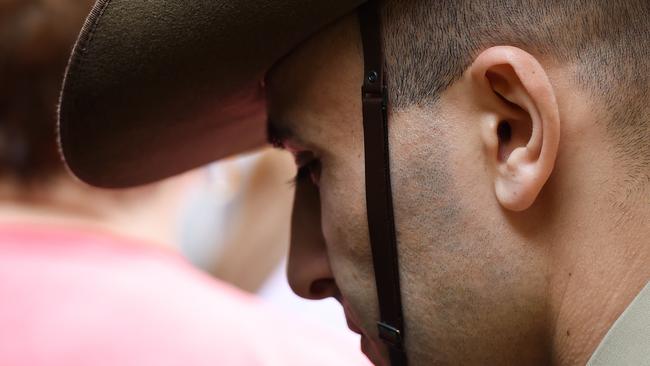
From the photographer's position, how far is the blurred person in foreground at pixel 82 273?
173 cm

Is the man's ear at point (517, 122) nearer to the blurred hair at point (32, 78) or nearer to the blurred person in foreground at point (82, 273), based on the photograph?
the blurred person in foreground at point (82, 273)

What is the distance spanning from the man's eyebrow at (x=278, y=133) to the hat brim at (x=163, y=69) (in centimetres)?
5

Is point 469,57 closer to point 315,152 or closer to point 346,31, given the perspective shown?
point 346,31

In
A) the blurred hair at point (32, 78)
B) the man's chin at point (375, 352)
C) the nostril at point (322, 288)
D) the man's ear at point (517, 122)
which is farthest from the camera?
the blurred hair at point (32, 78)

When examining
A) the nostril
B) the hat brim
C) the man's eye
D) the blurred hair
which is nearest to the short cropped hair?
the hat brim

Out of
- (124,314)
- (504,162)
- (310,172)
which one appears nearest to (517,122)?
(504,162)

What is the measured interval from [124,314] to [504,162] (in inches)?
34.7

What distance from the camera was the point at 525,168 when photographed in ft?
3.87

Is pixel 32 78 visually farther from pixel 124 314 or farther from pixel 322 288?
pixel 322 288

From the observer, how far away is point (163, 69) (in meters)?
1.29

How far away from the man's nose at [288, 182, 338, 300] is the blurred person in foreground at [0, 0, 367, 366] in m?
0.35

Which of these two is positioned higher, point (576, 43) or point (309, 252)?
point (576, 43)

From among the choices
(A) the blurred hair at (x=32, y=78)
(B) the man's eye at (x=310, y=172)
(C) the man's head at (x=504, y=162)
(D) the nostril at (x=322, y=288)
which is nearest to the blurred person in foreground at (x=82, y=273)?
(A) the blurred hair at (x=32, y=78)

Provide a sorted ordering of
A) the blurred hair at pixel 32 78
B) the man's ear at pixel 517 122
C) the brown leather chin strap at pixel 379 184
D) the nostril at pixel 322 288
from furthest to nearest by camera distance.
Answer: the blurred hair at pixel 32 78 → the nostril at pixel 322 288 → the brown leather chin strap at pixel 379 184 → the man's ear at pixel 517 122
